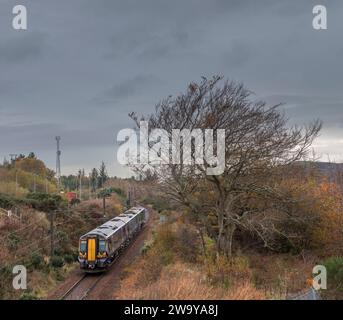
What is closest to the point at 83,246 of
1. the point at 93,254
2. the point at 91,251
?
the point at 91,251

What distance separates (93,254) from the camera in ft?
89.1

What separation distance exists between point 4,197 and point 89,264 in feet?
52.6

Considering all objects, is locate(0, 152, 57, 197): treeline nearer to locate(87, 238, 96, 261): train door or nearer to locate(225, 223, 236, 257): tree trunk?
locate(87, 238, 96, 261): train door

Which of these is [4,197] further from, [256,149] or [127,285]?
[256,149]

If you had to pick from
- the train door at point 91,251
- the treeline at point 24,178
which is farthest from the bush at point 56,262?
the treeline at point 24,178

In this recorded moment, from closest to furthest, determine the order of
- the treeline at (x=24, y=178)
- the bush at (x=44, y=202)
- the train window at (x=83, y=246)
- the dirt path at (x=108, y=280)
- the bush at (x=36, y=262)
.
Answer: the dirt path at (x=108, y=280)
the bush at (x=36, y=262)
the train window at (x=83, y=246)
the bush at (x=44, y=202)
the treeline at (x=24, y=178)

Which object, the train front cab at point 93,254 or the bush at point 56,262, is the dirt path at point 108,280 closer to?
the train front cab at point 93,254

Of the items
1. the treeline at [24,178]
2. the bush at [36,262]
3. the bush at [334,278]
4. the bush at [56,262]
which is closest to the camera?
the bush at [334,278]

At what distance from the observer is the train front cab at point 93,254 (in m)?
27.1

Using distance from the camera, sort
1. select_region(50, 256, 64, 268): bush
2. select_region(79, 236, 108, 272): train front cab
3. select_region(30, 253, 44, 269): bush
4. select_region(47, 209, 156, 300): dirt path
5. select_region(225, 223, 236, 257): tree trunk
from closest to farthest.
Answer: select_region(47, 209, 156, 300): dirt path < select_region(225, 223, 236, 257): tree trunk < select_region(30, 253, 44, 269): bush < select_region(79, 236, 108, 272): train front cab < select_region(50, 256, 64, 268): bush

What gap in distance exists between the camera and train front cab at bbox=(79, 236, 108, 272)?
27109 millimetres

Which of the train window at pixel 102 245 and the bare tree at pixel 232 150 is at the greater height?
the bare tree at pixel 232 150

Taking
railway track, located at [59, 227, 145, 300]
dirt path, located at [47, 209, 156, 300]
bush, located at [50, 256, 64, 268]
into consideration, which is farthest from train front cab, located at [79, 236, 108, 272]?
bush, located at [50, 256, 64, 268]

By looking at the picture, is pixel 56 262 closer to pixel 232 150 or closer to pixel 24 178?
pixel 232 150
